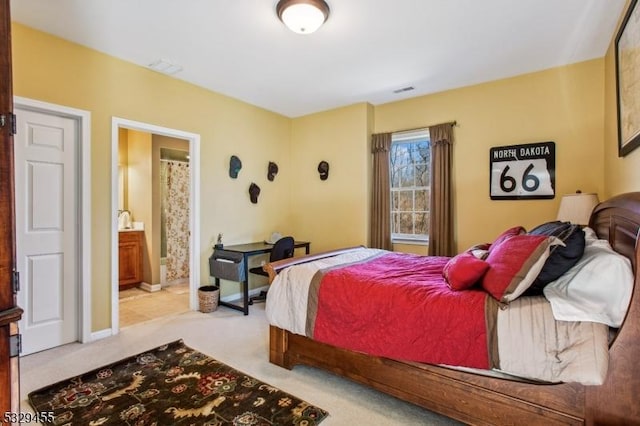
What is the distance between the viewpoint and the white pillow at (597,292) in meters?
1.34

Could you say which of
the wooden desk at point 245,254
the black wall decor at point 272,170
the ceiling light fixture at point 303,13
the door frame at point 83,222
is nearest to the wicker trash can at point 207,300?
the wooden desk at point 245,254

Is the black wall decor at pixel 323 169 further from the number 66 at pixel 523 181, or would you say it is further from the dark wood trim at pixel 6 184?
the dark wood trim at pixel 6 184

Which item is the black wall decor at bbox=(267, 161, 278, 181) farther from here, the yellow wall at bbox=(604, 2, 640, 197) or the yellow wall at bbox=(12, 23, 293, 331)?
the yellow wall at bbox=(604, 2, 640, 197)

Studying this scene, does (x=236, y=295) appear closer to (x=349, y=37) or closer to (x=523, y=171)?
(x=349, y=37)

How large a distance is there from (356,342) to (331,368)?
36 cm

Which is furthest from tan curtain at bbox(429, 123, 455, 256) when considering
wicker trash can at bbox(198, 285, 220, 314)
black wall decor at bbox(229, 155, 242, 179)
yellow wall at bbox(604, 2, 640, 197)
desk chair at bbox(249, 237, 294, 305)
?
wicker trash can at bbox(198, 285, 220, 314)

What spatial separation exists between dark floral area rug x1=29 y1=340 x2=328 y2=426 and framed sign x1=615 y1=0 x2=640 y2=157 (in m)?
2.67

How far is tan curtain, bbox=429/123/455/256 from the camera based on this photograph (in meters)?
3.71

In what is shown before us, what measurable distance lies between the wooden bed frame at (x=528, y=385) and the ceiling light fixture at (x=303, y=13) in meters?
2.24

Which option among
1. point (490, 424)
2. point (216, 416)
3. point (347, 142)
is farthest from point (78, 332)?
point (347, 142)

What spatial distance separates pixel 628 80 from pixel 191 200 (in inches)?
161

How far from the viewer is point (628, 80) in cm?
211

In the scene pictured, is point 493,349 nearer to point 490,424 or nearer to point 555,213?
point 490,424

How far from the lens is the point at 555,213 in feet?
10.6
